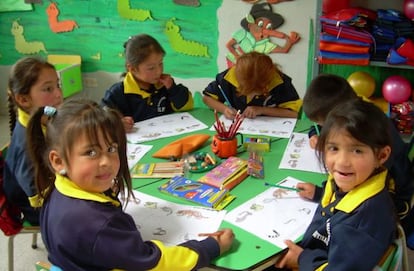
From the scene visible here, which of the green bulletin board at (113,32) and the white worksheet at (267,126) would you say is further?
the green bulletin board at (113,32)

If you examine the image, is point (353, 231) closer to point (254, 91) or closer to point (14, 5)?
point (254, 91)

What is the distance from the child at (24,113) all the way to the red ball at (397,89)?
2.03m

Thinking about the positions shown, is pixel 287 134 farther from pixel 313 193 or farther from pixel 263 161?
pixel 313 193

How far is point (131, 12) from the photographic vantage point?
11.7ft

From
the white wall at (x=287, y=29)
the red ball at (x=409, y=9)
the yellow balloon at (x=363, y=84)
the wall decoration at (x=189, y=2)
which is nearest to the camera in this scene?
the red ball at (x=409, y=9)

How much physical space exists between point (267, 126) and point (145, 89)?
2.40 ft

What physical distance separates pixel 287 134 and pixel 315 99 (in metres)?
0.32

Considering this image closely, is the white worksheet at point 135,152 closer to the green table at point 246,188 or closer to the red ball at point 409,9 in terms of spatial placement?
the green table at point 246,188

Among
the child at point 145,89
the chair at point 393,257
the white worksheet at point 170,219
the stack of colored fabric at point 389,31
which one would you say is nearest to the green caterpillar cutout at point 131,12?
the child at point 145,89

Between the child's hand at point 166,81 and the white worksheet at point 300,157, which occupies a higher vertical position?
the child's hand at point 166,81

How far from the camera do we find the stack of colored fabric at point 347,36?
262 centimetres

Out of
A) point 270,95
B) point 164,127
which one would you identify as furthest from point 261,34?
point 164,127

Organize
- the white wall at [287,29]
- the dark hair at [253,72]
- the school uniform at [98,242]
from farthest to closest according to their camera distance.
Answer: the white wall at [287,29] < the dark hair at [253,72] < the school uniform at [98,242]

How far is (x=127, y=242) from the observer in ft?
3.53
